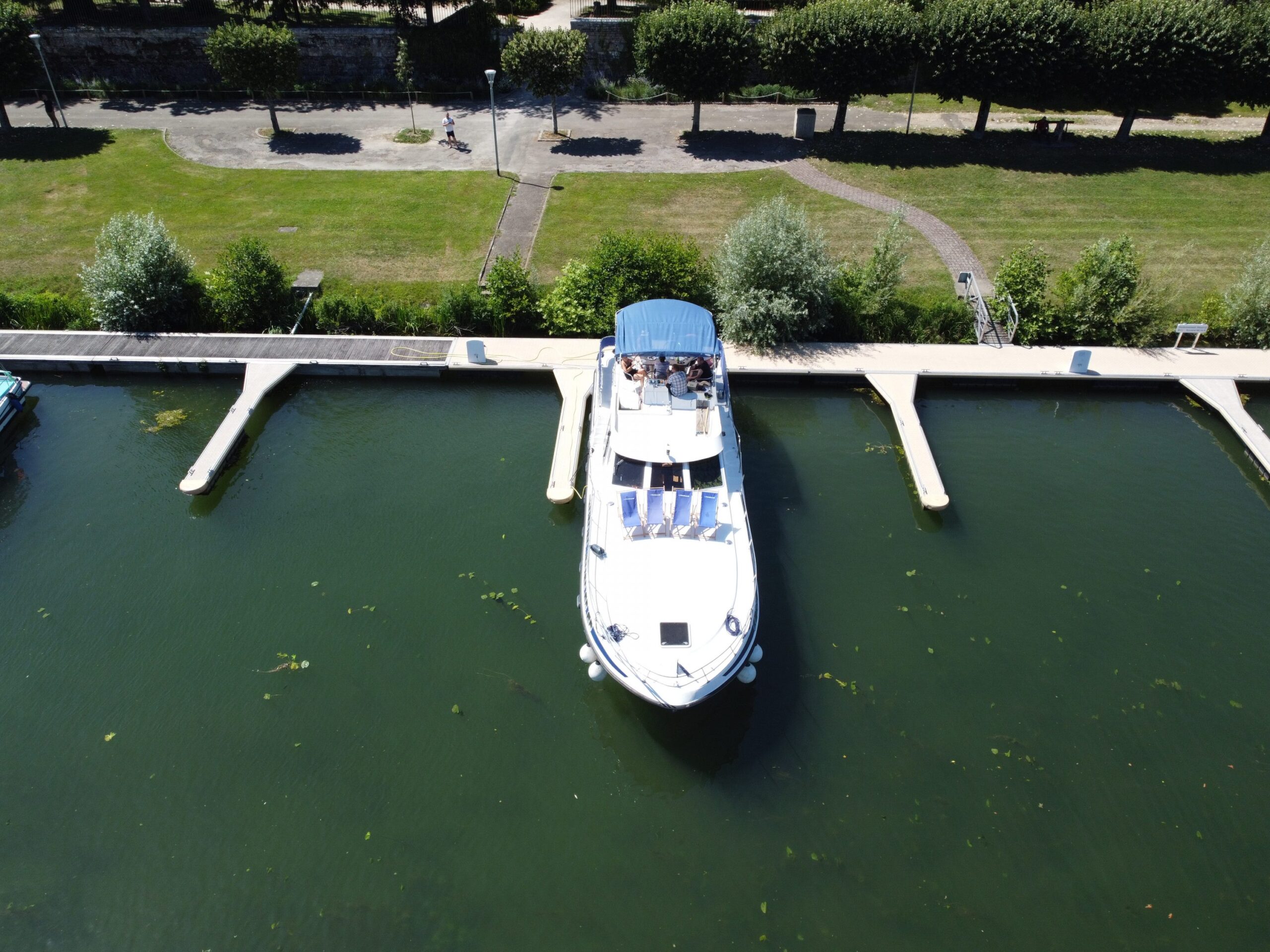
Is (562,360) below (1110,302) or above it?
below

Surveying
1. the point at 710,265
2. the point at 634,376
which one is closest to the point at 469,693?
the point at 634,376

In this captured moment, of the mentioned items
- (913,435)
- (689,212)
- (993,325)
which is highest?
(689,212)

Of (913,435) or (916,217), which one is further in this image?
(916,217)

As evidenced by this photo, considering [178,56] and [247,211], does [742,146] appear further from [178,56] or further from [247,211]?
[178,56]

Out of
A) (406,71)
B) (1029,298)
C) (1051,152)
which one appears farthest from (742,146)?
(1029,298)

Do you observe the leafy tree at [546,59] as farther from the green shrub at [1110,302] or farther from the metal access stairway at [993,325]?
the green shrub at [1110,302]
